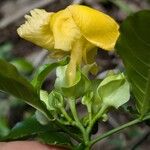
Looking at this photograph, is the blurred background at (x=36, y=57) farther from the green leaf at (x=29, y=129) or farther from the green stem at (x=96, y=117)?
the green stem at (x=96, y=117)

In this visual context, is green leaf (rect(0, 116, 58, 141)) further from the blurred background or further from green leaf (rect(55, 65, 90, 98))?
the blurred background

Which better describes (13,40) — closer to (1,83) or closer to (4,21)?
(4,21)

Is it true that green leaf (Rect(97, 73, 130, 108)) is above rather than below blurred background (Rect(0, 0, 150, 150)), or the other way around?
above

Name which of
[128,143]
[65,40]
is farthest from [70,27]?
[128,143]

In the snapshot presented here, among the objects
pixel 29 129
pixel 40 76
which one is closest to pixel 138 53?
pixel 40 76

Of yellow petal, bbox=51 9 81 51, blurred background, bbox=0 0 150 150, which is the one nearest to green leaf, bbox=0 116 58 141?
yellow petal, bbox=51 9 81 51

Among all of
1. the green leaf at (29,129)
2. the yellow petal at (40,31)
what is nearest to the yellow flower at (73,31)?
the yellow petal at (40,31)

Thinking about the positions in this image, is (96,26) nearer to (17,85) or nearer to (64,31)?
(64,31)

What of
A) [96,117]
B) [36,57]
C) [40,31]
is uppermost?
[40,31]
